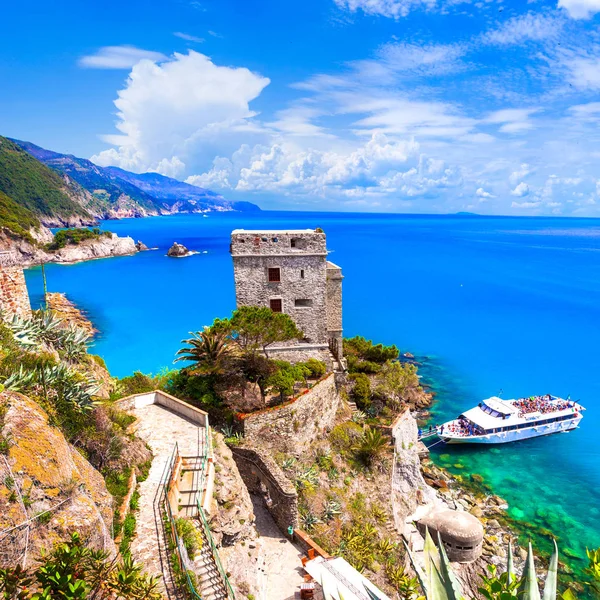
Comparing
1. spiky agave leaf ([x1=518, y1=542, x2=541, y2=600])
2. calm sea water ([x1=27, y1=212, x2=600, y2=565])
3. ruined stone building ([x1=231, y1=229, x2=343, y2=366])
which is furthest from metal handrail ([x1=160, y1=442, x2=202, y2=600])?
calm sea water ([x1=27, y1=212, x2=600, y2=565])

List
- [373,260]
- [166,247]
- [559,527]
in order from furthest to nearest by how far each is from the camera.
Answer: [166,247] → [373,260] → [559,527]

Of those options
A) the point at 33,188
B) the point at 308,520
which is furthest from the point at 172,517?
the point at 33,188

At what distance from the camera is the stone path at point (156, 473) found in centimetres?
937

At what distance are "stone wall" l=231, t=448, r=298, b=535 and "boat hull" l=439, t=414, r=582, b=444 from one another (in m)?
18.8

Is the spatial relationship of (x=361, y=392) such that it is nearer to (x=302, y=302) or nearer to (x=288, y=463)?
(x=302, y=302)

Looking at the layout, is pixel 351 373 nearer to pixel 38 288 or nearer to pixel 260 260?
pixel 260 260

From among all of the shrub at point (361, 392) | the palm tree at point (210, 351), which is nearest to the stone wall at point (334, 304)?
the shrub at point (361, 392)

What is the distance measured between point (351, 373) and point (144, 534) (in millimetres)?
17430

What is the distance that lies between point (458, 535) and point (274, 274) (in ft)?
52.9

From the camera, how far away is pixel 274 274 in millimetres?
21828

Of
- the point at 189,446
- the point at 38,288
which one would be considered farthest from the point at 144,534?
the point at 38,288

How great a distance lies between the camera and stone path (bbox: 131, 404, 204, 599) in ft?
30.7

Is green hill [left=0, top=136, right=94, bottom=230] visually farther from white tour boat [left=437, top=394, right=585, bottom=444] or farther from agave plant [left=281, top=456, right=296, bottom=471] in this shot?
agave plant [left=281, top=456, right=296, bottom=471]

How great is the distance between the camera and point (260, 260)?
21.6 metres
